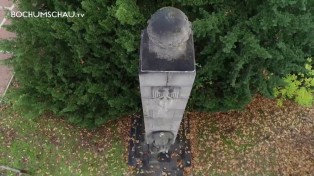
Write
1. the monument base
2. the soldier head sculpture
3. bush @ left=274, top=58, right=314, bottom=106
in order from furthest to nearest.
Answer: the monument base
bush @ left=274, top=58, right=314, bottom=106
the soldier head sculpture

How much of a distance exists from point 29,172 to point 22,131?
1280mm

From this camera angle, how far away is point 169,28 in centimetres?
558

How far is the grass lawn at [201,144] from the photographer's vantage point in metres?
10.0

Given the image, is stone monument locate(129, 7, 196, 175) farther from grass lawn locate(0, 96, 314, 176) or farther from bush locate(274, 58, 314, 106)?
bush locate(274, 58, 314, 106)

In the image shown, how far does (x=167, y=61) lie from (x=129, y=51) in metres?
2.00

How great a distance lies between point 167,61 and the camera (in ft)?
19.8

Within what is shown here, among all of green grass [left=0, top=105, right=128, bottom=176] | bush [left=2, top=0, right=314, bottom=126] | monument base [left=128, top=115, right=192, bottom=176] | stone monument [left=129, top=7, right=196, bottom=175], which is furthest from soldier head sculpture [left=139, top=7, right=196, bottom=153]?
green grass [left=0, top=105, right=128, bottom=176]

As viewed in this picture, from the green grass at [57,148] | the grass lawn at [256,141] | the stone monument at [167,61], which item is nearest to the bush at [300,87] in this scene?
the grass lawn at [256,141]

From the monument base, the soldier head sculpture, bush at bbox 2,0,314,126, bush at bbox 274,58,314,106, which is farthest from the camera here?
the monument base

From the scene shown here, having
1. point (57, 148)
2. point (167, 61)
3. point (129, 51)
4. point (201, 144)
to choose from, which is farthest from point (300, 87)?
point (57, 148)

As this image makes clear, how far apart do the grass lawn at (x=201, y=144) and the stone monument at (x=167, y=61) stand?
326 centimetres

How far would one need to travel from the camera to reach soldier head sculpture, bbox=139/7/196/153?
5.65m

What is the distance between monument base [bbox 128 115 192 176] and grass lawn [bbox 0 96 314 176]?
193 millimetres

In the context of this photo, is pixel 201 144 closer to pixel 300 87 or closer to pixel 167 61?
pixel 300 87
